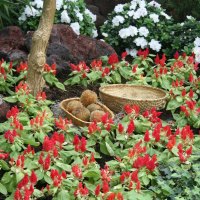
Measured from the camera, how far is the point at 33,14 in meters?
7.66

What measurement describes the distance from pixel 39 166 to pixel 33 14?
3.48m

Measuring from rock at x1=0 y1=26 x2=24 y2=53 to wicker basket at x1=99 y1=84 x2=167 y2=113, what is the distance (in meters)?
1.22

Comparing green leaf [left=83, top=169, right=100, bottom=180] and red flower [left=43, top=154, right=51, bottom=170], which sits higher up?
red flower [left=43, top=154, right=51, bottom=170]

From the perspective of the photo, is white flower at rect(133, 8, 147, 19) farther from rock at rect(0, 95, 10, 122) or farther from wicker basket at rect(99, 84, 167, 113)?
rock at rect(0, 95, 10, 122)

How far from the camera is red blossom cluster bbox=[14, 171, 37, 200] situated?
4.11 m

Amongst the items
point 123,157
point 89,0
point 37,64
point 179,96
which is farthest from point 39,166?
point 89,0

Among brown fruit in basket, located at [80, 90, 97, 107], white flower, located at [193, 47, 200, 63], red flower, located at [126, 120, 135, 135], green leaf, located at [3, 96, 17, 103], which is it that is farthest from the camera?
white flower, located at [193, 47, 200, 63]

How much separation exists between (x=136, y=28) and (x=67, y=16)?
3.21ft

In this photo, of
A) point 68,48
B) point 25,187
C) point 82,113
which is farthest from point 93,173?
point 68,48

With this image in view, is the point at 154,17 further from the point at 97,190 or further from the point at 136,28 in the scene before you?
the point at 97,190

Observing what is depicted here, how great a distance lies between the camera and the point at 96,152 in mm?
5039

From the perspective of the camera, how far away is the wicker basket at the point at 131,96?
19.9 ft

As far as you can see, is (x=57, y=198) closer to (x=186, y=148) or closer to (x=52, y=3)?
(x=186, y=148)

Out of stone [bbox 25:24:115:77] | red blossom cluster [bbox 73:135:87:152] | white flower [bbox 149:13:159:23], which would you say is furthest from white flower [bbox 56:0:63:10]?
red blossom cluster [bbox 73:135:87:152]
